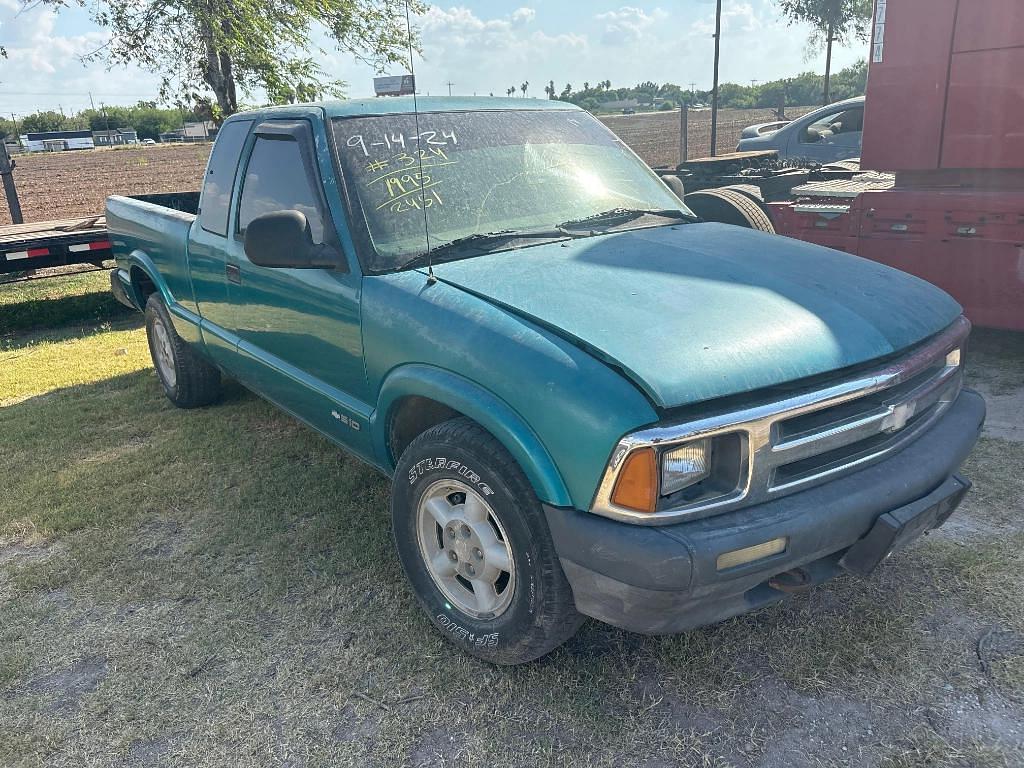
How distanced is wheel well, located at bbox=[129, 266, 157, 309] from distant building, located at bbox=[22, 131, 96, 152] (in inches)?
3391

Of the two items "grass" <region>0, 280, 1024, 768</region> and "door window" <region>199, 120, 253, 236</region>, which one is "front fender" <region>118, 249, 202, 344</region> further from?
"grass" <region>0, 280, 1024, 768</region>

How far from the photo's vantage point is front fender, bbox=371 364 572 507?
2266mm

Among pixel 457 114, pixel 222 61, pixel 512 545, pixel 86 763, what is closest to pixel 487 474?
pixel 512 545

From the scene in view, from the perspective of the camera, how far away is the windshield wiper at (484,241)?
301cm

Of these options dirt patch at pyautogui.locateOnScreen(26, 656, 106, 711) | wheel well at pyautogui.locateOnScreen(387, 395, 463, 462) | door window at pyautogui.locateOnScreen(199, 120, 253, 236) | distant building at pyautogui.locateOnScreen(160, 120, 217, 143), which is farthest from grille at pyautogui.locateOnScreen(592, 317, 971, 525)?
distant building at pyautogui.locateOnScreen(160, 120, 217, 143)

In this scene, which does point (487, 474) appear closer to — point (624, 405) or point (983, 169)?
point (624, 405)

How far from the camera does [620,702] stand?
8.32 feet

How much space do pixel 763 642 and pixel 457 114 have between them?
2.52m

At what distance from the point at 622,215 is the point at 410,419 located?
1356 mm

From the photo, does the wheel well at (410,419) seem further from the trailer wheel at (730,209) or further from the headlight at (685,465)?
the trailer wheel at (730,209)

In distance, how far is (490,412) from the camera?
240cm

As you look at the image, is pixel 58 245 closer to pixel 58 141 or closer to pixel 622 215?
pixel 622 215

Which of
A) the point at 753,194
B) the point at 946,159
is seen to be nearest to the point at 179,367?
the point at 753,194

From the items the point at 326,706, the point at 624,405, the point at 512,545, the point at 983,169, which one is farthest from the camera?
the point at 983,169
